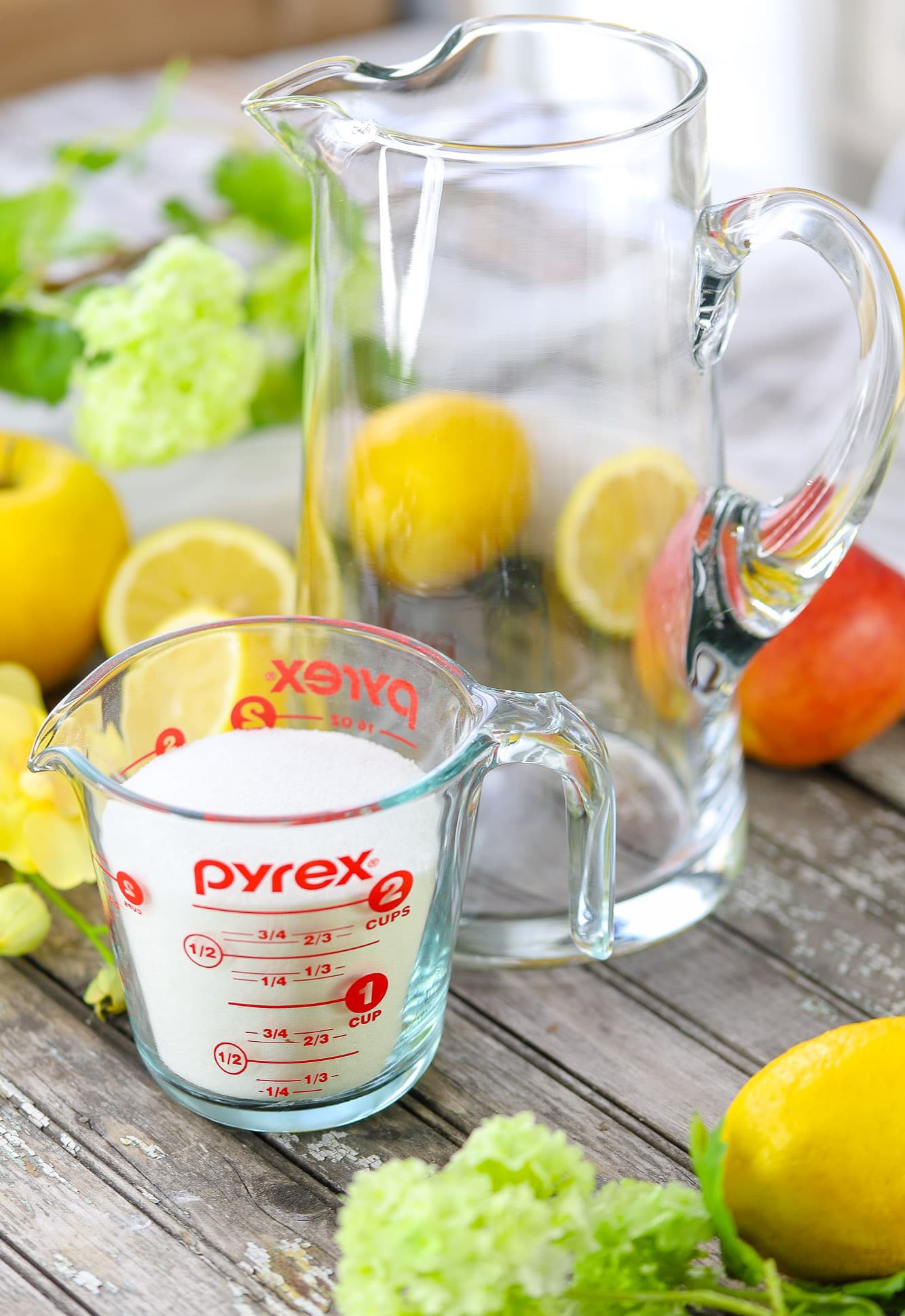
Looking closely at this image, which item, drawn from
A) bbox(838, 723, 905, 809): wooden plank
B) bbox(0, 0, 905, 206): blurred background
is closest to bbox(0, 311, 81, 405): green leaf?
bbox(838, 723, 905, 809): wooden plank

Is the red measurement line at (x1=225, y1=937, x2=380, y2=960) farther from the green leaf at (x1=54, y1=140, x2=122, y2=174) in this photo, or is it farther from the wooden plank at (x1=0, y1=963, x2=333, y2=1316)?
the green leaf at (x1=54, y1=140, x2=122, y2=174)

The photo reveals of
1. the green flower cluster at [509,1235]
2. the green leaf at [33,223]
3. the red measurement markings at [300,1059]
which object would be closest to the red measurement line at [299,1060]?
the red measurement markings at [300,1059]

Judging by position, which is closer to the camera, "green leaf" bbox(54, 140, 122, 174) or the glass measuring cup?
the glass measuring cup

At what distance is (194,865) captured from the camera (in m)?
0.48

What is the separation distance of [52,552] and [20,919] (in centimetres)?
23

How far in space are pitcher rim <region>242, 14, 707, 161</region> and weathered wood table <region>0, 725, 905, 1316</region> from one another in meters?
0.33

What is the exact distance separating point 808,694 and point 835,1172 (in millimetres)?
319

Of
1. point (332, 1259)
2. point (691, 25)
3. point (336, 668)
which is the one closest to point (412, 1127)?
point (332, 1259)

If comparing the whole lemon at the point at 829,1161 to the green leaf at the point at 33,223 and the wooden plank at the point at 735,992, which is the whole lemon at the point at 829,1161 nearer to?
the wooden plank at the point at 735,992

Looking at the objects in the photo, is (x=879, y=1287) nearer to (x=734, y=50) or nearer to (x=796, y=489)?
(x=796, y=489)

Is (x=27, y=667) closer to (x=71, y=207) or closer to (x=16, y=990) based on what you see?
(x=16, y=990)

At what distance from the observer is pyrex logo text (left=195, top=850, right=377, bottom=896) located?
479mm

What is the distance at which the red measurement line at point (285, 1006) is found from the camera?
504 millimetres

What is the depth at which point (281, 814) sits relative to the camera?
50cm
